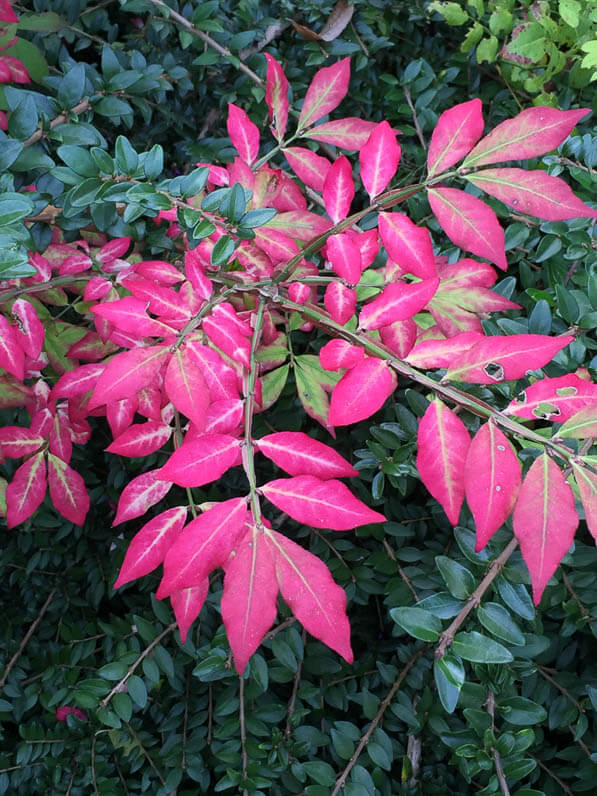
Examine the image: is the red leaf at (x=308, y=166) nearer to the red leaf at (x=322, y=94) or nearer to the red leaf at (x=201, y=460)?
the red leaf at (x=322, y=94)

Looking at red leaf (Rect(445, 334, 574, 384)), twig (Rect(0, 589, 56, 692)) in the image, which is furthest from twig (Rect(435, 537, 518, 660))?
twig (Rect(0, 589, 56, 692))

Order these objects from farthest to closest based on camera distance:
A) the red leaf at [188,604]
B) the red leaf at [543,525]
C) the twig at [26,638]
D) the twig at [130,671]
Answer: the twig at [26,638] < the twig at [130,671] < the red leaf at [188,604] < the red leaf at [543,525]

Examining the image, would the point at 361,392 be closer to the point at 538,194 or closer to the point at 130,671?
the point at 538,194

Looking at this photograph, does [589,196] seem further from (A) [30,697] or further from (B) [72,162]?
(A) [30,697]

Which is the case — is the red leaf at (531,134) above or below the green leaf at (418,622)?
above

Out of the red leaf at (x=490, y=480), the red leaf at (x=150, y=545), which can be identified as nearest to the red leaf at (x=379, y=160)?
the red leaf at (x=490, y=480)

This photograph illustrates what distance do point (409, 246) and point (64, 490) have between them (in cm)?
64

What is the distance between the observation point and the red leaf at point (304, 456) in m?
0.68

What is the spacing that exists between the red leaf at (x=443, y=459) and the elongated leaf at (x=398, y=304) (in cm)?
12

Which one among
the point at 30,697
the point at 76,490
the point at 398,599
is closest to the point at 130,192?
the point at 76,490

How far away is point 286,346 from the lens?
1.09 m

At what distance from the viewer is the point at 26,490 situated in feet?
3.23

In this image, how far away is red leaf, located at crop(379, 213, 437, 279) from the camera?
71 centimetres

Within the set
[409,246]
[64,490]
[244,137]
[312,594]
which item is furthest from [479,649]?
[244,137]
